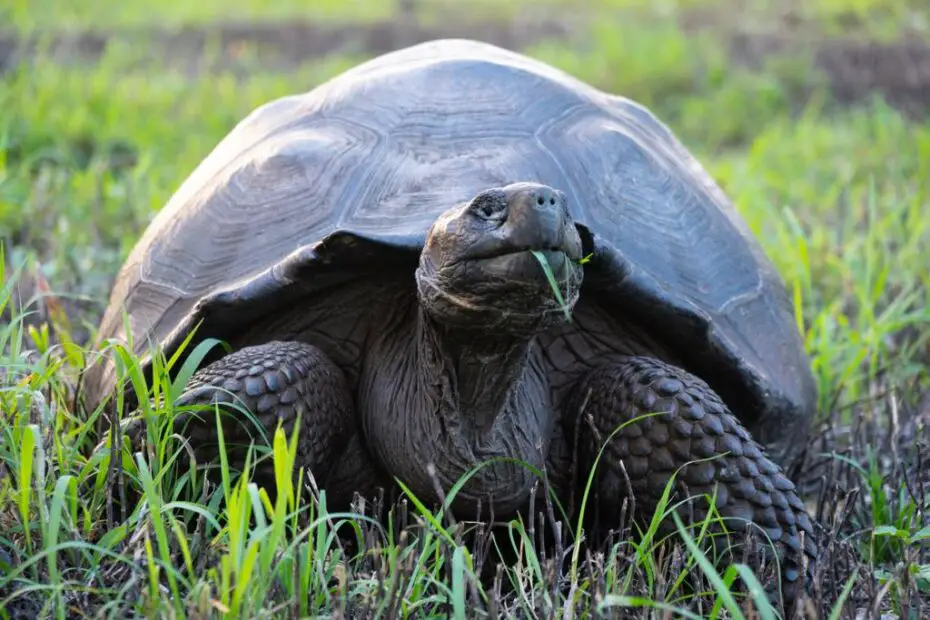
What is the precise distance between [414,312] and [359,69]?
37.3 inches

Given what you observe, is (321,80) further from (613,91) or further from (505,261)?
(505,261)

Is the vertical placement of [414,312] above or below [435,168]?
below

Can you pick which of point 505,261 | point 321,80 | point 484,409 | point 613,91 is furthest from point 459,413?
point 613,91

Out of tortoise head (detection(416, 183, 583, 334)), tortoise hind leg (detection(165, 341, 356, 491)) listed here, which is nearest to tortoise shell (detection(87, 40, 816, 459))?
tortoise hind leg (detection(165, 341, 356, 491))

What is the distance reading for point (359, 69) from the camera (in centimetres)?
323

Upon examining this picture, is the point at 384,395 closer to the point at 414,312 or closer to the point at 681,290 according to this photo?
the point at 414,312


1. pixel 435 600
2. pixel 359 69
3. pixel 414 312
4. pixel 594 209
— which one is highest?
pixel 359 69

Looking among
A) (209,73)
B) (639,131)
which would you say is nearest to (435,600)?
(639,131)

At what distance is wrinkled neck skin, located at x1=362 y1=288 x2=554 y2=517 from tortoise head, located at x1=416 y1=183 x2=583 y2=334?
8cm

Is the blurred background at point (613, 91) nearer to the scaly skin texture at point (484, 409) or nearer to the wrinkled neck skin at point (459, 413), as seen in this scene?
the scaly skin texture at point (484, 409)

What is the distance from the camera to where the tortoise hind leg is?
239 cm

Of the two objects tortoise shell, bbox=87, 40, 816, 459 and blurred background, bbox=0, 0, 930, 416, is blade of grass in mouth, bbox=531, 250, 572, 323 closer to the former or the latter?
tortoise shell, bbox=87, 40, 816, 459

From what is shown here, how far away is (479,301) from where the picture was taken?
208 centimetres

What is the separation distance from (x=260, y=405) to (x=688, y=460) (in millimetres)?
889
